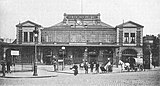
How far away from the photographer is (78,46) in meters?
29.5

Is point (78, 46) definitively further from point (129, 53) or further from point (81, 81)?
point (81, 81)

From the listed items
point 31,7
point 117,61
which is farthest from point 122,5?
point 117,61

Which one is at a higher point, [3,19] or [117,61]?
[3,19]

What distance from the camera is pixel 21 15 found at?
13469mm

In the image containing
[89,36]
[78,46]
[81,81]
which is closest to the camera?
[81,81]

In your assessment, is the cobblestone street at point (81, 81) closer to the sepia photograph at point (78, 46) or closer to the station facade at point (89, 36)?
the sepia photograph at point (78, 46)

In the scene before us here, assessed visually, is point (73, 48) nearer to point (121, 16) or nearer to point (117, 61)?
point (117, 61)

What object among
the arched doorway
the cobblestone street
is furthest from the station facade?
the cobblestone street

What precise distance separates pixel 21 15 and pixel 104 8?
3.64 meters

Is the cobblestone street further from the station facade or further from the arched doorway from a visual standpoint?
the arched doorway

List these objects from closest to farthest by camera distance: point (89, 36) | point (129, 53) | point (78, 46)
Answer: point (78, 46), point (129, 53), point (89, 36)

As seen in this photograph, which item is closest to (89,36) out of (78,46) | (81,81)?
(78,46)

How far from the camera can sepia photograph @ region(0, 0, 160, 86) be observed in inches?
508

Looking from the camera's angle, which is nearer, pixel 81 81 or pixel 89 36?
pixel 81 81
